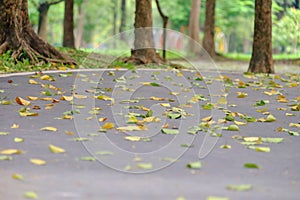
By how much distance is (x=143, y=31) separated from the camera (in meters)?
19.9

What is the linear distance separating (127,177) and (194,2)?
30.1 metres

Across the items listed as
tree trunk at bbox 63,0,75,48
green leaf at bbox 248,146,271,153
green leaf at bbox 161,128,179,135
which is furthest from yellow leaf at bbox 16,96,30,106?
tree trunk at bbox 63,0,75,48

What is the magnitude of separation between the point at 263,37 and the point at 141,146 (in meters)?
13.6

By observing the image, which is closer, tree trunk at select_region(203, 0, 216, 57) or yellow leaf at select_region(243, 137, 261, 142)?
yellow leaf at select_region(243, 137, 261, 142)

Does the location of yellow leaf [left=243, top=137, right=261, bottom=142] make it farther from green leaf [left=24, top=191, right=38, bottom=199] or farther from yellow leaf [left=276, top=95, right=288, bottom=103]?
yellow leaf [left=276, top=95, right=288, bottom=103]

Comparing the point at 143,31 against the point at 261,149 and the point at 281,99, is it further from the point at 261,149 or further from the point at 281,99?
the point at 261,149

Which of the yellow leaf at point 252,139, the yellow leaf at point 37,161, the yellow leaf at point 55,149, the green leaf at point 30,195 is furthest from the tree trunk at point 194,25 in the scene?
the green leaf at point 30,195

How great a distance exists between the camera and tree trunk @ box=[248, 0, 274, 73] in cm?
1875

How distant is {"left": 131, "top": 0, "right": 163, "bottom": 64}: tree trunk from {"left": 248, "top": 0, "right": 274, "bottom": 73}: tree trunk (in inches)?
118

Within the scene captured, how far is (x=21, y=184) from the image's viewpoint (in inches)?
170

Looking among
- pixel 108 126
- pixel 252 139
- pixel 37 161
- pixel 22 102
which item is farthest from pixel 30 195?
pixel 22 102

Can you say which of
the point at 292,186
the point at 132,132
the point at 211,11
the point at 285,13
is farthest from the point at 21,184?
the point at 285,13

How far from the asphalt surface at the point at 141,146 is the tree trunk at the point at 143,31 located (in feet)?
29.8

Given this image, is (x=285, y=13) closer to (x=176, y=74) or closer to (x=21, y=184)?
(x=176, y=74)
